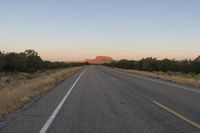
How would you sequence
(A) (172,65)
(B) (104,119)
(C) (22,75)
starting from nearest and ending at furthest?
(B) (104,119), (C) (22,75), (A) (172,65)

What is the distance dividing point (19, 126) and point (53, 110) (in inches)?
115

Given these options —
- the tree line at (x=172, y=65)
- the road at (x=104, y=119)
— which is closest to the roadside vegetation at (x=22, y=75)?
the road at (x=104, y=119)

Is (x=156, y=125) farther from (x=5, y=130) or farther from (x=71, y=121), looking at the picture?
(x=5, y=130)

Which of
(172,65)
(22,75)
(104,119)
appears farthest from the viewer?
(172,65)

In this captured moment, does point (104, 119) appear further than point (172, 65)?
No

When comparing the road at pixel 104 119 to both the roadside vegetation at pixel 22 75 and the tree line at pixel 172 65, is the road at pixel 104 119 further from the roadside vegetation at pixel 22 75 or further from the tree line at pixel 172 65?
the tree line at pixel 172 65

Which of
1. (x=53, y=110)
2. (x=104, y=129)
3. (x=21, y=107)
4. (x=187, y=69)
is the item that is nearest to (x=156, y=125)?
(x=104, y=129)

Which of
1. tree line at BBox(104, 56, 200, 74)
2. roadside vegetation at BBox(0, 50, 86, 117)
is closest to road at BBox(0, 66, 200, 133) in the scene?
roadside vegetation at BBox(0, 50, 86, 117)

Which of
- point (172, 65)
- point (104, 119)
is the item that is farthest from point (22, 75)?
point (172, 65)

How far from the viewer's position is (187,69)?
92312 mm

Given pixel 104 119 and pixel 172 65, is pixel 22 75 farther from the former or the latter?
pixel 172 65

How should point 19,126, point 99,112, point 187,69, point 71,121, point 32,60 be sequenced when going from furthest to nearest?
1. point 32,60
2. point 187,69
3. point 99,112
4. point 71,121
5. point 19,126

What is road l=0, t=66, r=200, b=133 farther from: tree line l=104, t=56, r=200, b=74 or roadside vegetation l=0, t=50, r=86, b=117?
tree line l=104, t=56, r=200, b=74

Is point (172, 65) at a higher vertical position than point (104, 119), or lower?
higher
